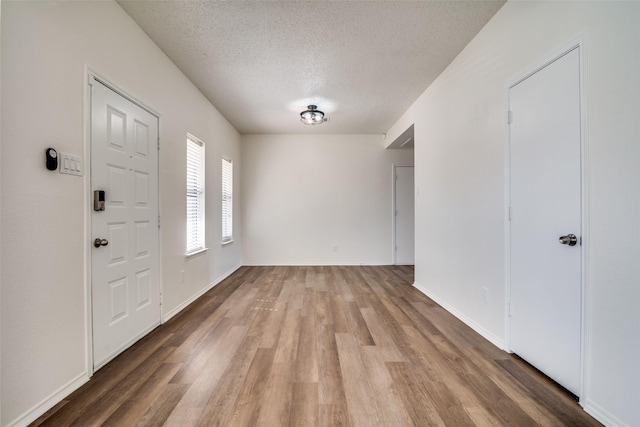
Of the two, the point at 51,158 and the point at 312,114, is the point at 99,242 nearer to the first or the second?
the point at 51,158

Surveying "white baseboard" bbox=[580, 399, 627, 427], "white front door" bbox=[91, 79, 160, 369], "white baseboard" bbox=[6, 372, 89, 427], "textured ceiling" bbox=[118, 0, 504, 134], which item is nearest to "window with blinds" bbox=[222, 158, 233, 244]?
"textured ceiling" bbox=[118, 0, 504, 134]

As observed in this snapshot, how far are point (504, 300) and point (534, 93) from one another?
5.21 ft

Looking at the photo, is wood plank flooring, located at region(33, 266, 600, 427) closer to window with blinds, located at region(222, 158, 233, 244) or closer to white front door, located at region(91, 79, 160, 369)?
white front door, located at region(91, 79, 160, 369)

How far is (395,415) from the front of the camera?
1.47 metres

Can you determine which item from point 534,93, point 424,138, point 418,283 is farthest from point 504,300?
point 424,138

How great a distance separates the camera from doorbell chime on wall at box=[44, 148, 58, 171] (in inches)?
60.5

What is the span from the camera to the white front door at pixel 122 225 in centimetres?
191

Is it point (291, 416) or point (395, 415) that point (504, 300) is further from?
point (291, 416)

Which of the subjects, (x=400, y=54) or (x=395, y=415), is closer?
(x=395, y=415)

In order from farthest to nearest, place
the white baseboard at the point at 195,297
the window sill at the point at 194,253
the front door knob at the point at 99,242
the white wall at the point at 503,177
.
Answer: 1. the window sill at the point at 194,253
2. the white baseboard at the point at 195,297
3. the front door knob at the point at 99,242
4. the white wall at the point at 503,177

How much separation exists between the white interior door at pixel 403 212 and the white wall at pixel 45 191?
4794mm

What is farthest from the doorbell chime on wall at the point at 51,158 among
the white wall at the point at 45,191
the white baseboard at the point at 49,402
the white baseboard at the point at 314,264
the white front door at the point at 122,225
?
the white baseboard at the point at 314,264

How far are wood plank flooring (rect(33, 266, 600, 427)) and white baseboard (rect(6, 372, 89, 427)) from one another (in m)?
0.04

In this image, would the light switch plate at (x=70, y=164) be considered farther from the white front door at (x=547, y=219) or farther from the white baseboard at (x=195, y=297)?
the white front door at (x=547, y=219)
